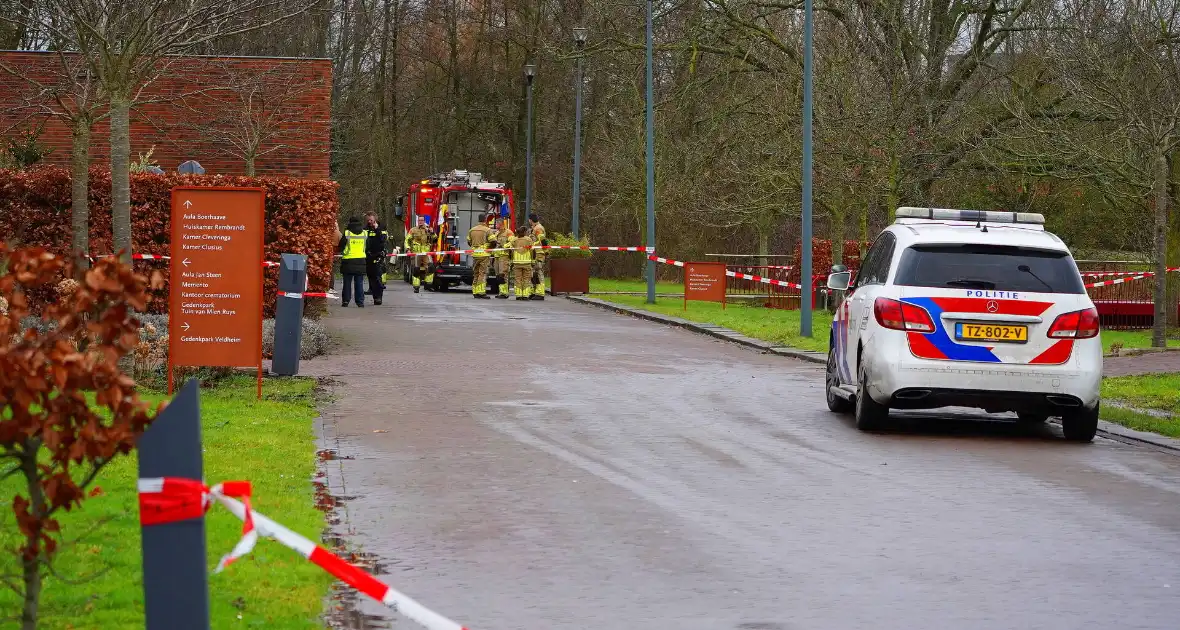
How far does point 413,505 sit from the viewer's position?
31.0 feet

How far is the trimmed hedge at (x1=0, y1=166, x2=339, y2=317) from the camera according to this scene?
23.6 meters

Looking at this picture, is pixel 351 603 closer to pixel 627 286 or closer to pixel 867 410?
pixel 867 410

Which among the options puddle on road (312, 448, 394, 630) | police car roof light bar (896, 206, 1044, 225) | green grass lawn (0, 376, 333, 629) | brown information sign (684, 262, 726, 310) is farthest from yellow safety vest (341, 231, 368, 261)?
puddle on road (312, 448, 394, 630)

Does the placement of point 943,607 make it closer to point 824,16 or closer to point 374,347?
point 374,347

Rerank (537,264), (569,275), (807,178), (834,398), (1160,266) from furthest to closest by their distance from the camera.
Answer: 1. (569,275)
2. (537,264)
3. (807,178)
4. (1160,266)
5. (834,398)

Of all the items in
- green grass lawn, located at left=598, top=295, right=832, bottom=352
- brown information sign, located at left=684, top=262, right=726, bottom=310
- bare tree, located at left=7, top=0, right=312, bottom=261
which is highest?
bare tree, located at left=7, top=0, right=312, bottom=261

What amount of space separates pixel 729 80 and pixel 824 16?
253 cm

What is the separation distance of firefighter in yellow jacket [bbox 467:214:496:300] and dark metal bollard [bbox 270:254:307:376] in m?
21.0

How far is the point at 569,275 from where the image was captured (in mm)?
41031

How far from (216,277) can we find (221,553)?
7.22 m

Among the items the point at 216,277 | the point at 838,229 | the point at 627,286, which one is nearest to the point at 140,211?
the point at 216,277

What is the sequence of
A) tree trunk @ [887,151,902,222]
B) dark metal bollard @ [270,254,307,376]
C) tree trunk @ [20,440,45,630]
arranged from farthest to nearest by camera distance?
tree trunk @ [887,151,902,222] < dark metal bollard @ [270,254,307,376] < tree trunk @ [20,440,45,630]

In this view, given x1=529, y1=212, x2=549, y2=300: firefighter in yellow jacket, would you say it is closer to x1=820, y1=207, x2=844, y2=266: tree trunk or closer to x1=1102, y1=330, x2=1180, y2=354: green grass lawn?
x1=820, y1=207, x2=844, y2=266: tree trunk

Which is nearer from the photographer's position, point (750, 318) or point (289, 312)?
point (289, 312)
